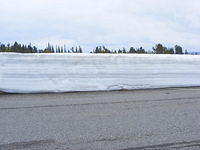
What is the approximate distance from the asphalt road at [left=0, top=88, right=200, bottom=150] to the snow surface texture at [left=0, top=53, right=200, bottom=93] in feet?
2.85

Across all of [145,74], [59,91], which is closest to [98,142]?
[59,91]

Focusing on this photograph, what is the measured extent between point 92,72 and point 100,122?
17.6ft

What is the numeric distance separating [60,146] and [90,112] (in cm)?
271

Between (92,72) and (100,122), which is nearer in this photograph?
(100,122)

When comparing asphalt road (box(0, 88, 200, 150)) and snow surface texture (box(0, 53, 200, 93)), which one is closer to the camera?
asphalt road (box(0, 88, 200, 150))

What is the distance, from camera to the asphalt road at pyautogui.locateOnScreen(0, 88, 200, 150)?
553cm

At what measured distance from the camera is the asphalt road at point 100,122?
5.53 metres

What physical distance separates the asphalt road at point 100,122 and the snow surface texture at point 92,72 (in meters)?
0.87

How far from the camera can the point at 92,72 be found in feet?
40.3

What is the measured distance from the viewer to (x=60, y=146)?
5371mm

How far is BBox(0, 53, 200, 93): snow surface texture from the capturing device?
11531 mm

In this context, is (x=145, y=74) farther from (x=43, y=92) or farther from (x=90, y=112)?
(x=90, y=112)

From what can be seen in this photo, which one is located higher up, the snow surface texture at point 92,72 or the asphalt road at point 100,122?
the snow surface texture at point 92,72

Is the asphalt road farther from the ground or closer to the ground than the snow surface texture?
closer to the ground
